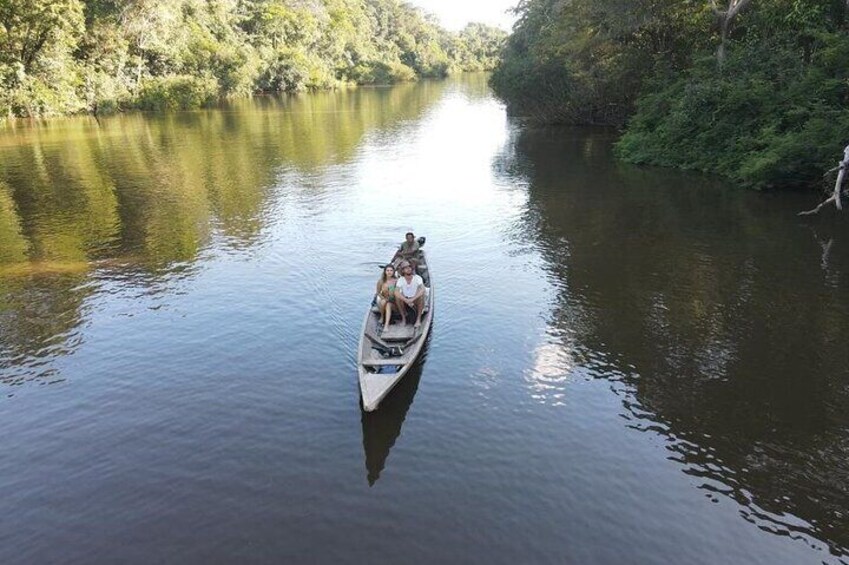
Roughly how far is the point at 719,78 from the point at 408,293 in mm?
24702

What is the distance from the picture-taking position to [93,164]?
3784cm

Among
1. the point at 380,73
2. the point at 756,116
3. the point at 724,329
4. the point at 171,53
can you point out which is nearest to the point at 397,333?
the point at 724,329

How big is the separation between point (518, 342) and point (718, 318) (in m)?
5.16

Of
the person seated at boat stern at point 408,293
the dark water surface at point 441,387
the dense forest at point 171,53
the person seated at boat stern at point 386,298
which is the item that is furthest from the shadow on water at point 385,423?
the dense forest at point 171,53

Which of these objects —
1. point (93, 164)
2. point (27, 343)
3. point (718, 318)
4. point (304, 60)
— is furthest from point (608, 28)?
point (304, 60)

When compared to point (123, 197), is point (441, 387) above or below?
below

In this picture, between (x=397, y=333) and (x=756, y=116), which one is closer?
(x=397, y=333)

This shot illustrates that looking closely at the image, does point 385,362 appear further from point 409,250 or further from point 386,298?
point 409,250

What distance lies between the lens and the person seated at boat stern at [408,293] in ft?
48.1

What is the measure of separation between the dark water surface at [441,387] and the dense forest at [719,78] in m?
2.75

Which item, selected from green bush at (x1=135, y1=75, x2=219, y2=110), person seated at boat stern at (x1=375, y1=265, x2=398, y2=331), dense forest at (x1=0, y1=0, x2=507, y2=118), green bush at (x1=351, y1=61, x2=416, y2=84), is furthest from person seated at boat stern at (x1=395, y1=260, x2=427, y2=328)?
green bush at (x1=351, y1=61, x2=416, y2=84)

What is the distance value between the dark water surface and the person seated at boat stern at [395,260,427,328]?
0.92 meters

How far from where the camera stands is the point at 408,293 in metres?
14.8

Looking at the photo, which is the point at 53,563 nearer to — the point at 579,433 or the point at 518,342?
the point at 579,433
